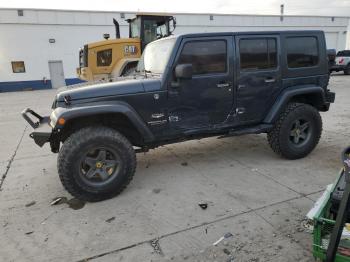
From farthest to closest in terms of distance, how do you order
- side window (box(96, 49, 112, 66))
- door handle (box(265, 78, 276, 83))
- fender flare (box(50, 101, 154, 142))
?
side window (box(96, 49, 112, 66)), door handle (box(265, 78, 276, 83)), fender flare (box(50, 101, 154, 142))

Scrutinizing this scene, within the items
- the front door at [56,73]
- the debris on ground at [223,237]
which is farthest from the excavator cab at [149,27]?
the front door at [56,73]

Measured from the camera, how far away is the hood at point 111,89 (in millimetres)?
3533

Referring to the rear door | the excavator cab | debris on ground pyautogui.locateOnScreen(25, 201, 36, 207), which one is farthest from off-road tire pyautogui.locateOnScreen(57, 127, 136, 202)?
the excavator cab

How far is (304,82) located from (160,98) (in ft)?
7.81

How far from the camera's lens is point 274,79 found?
4402 millimetres

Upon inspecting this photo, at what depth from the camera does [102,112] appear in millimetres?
3461

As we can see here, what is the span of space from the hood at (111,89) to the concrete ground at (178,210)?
127cm

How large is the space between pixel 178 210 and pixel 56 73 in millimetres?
21086

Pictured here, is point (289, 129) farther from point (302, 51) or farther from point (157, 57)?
point (157, 57)

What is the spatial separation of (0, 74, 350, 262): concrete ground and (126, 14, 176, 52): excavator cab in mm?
6430

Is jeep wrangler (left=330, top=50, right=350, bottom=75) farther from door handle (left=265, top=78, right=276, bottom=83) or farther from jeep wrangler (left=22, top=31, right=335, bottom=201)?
door handle (left=265, top=78, right=276, bottom=83)

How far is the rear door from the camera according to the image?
422cm

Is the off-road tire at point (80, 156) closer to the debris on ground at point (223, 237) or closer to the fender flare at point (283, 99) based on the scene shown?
the debris on ground at point (223, 237)

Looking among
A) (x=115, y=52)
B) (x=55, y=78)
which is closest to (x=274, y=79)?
(x=115, y=52)
